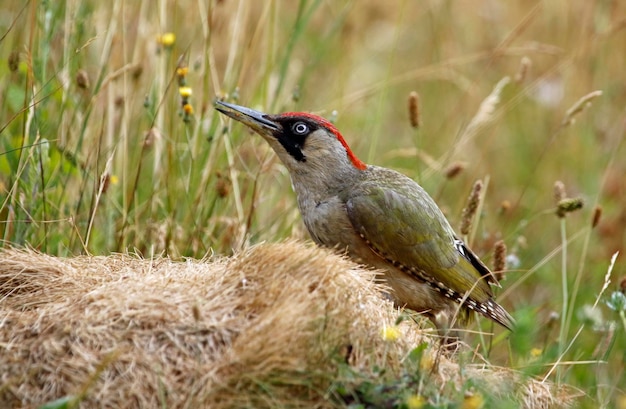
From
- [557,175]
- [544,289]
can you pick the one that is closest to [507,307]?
[544,289]

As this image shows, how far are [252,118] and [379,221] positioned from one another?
75 cm

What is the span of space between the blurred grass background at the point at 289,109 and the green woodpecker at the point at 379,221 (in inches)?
10.0

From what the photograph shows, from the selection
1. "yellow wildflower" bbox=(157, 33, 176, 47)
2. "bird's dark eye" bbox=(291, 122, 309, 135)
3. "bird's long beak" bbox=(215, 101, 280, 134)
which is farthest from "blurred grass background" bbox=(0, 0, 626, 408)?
"bird's dark eye" bbox=(291, 122, 309, 135)

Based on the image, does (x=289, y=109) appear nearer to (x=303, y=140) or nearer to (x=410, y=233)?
(x=303, y=140)

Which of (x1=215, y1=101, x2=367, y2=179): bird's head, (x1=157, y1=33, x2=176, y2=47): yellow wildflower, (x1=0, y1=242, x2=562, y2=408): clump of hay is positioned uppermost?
(x1=157, y1=33, x2=176, y2=47): yellow wildflower

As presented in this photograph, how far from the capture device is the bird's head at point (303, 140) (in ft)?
15.2

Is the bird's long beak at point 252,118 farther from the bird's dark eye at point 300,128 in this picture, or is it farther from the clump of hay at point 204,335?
the clump of hay at point 204,335

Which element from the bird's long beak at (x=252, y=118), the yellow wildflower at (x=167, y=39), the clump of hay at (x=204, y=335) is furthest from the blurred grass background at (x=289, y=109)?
the clump of hay at (x=204, y=335)

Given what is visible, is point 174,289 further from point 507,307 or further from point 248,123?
point 507,307

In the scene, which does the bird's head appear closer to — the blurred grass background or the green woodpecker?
the green woodpecker

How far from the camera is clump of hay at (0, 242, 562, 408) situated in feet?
9.79

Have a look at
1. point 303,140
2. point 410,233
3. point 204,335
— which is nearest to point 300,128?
point 303,140

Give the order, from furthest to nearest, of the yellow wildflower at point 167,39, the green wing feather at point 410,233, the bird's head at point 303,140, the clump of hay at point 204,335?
1. the yellow wildflower at point 167,39
2. the bird's head at point 303,140
3. the green wing feather at point 410,233
4. the clump of hay at point 204,335

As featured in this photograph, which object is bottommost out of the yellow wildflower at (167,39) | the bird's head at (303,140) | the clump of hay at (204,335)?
the clump of hay at (204,335)
